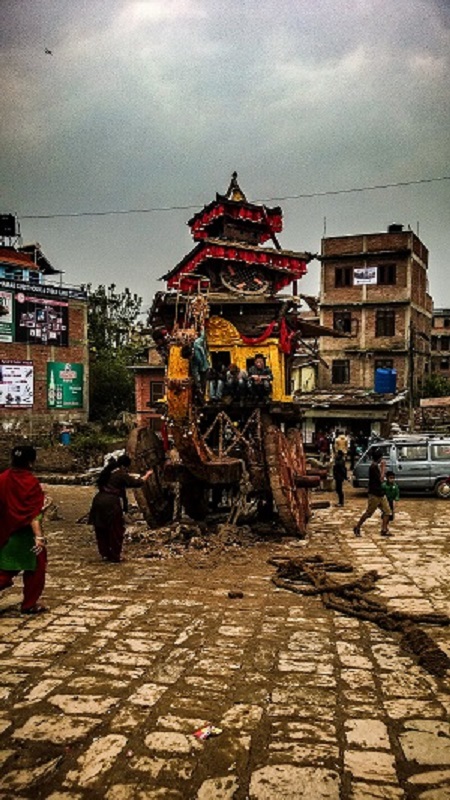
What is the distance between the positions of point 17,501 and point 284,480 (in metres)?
5.09

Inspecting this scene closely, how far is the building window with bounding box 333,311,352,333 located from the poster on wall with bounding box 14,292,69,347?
16461mm

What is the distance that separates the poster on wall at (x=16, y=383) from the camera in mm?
32688

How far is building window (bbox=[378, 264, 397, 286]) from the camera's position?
3450cm

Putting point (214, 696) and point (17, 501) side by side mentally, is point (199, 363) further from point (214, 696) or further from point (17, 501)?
point (214, 696)

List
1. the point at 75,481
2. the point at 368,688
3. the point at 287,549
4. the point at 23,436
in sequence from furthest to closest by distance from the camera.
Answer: the point at 23,436 → the point at 75,481 → the point at 287,549 → the point at 368,688

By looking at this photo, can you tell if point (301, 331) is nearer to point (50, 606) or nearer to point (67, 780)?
point (50, 606)

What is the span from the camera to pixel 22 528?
6223 millimetres

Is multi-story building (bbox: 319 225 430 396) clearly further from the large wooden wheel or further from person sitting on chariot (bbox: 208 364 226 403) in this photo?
person sitting on chariot (bbox: 208 364 226 403)

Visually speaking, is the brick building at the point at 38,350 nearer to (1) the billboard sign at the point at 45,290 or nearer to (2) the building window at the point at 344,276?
(1) the billboard sign at the point at 45,290

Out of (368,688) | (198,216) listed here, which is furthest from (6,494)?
(198,216)

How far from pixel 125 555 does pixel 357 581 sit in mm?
3875

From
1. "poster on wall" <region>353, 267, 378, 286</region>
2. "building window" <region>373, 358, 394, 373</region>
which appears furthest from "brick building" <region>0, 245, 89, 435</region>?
"building window" <region>373, 358, 394, 373</region>

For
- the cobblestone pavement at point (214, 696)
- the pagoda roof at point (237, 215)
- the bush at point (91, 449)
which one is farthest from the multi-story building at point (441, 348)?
the cobblestone pavement at point (214, 696)

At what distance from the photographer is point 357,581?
766cm
